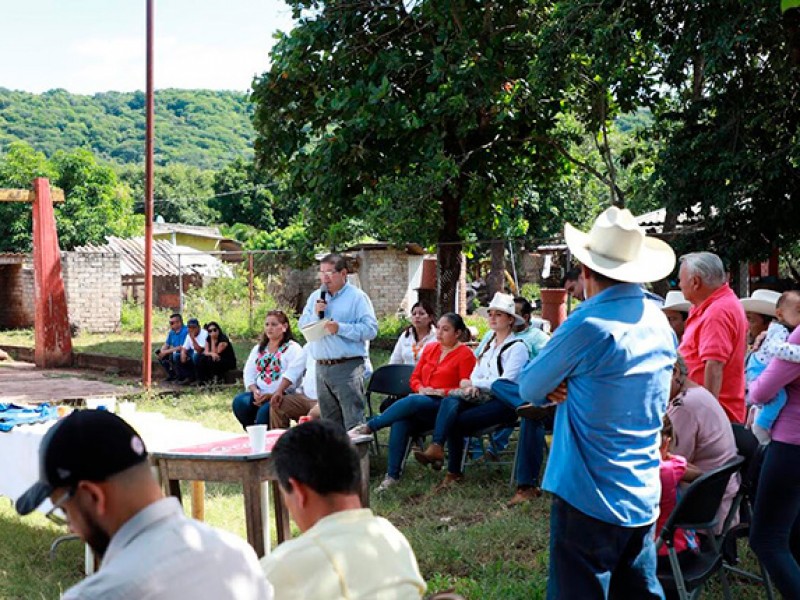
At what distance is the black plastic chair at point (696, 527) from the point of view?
4.06m

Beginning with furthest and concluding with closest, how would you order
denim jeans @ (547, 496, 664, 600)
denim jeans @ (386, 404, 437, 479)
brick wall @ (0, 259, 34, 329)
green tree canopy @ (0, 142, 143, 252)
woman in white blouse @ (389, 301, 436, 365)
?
green tree canopy @ (0, 142, 143, 252), brick wall @ (0, 259, 34, 329), woman in white blouse @ (389, 301, 436, 365), denim jeans @ (386, 404, 437, 479), denim jeans @ (547, 496, 664, 600)

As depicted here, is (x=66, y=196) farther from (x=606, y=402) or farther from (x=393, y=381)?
(x=606, y=402)

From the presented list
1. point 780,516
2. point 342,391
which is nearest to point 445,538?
point 342,391

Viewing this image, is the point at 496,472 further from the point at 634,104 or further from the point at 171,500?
the point at 634,104

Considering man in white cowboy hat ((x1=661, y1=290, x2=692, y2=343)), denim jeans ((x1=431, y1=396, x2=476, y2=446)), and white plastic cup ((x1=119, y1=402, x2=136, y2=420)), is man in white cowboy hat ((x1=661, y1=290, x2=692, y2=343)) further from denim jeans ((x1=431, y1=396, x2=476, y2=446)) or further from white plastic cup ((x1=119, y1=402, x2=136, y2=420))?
white plastic cup ((x1=119, y1=402, x2=136, y2=420))

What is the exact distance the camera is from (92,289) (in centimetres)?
2616

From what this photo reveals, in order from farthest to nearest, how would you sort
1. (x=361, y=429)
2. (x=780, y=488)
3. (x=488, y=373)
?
(x=488, y=373)
(x=361, y=429)
(x=780, y=488)

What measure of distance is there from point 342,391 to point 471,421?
3.57ft

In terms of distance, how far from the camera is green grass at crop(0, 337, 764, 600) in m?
5.44

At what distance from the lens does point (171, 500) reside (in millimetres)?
2182

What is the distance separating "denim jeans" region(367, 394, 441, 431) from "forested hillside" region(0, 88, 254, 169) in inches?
2922

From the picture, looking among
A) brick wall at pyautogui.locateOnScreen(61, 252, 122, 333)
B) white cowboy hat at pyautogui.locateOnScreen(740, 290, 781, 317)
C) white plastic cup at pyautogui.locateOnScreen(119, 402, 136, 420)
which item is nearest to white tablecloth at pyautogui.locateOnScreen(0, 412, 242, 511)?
white plastic cup at pyautogui.locateOnScreen(119, 402, 136, 420)

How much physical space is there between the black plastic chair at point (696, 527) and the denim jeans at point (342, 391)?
3948 millimetres

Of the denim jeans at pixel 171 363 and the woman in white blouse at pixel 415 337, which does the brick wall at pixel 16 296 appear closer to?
the denim jeans at pixel 171 363
